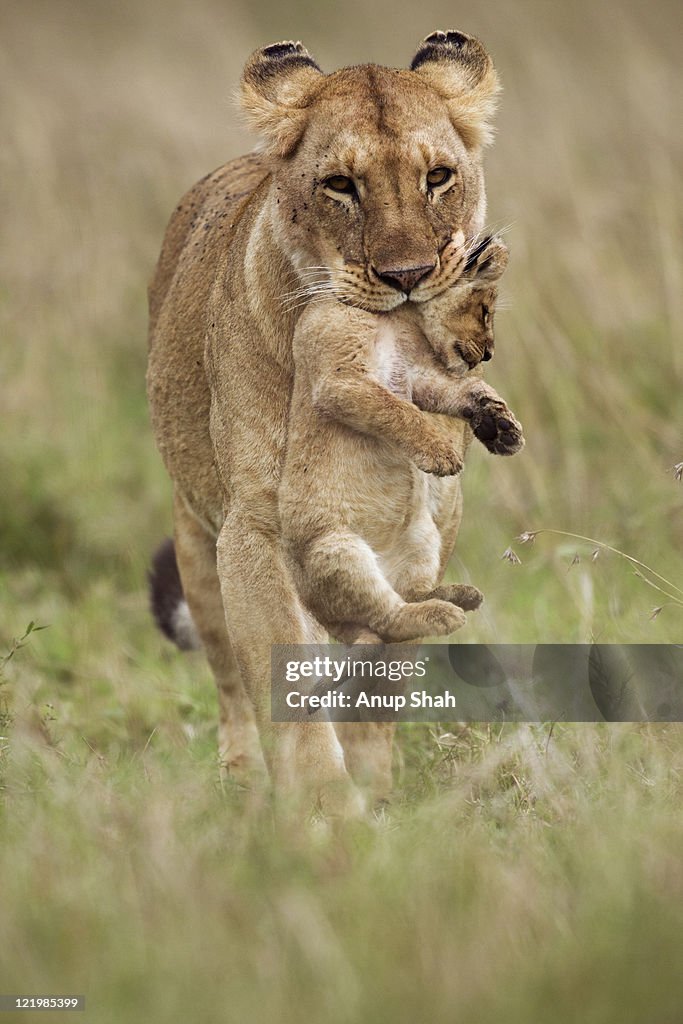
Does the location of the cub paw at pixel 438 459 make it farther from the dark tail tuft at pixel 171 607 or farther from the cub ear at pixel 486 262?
the dark tail tuft at pixel 171 607

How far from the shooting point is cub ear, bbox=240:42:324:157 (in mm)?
4324

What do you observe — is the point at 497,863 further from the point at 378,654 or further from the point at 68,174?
the point at 68,174

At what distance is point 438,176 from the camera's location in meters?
4.09

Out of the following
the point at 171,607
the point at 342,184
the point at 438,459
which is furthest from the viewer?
the point at 171,607

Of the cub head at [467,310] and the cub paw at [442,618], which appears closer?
the cub paw at [442,618]

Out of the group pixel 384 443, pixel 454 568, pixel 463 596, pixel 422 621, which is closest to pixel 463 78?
pixel 384 443

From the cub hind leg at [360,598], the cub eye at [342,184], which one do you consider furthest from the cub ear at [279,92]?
the cub hind leg at [360,598]

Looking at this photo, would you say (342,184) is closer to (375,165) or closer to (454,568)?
(375,165)

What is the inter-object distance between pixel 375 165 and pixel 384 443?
0.69m

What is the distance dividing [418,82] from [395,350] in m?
0.83

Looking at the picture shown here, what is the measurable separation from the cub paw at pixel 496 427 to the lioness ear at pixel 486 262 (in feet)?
0.97

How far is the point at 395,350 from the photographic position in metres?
3.99

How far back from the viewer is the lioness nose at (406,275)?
3.82 m

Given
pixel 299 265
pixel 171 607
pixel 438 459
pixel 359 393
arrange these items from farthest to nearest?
1. pixel 171 607
2. pixel 299 265
3. pixel 359 393
4. pixel 438 459
